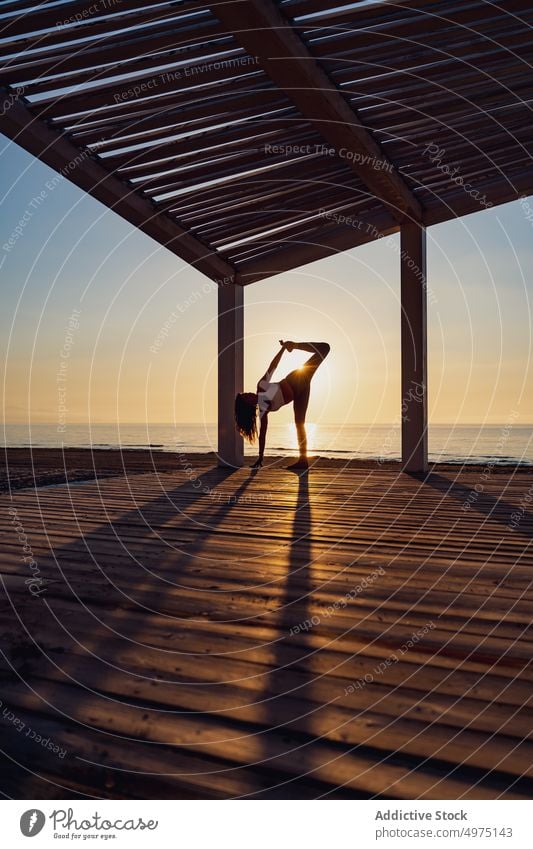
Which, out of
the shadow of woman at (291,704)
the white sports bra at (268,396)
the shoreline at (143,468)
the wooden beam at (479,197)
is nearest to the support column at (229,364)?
the shoreline at (143,468)

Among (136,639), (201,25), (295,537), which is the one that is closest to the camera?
(136,639)

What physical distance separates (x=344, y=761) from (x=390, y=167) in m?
7.41

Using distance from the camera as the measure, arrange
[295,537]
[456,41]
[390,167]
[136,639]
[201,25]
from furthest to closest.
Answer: [390,167], [456,41], [201,25], [295,537], [136,639]

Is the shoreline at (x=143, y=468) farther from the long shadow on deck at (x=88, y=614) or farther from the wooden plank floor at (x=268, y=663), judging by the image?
the wooden plank floor at (x=268, y=663)

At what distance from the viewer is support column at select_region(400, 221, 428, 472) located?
9.31 metres

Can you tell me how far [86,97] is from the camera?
5.81 meters

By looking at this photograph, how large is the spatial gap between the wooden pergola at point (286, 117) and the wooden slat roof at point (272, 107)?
0.02 metres

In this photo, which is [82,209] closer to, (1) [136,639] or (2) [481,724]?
(1) [136,639]

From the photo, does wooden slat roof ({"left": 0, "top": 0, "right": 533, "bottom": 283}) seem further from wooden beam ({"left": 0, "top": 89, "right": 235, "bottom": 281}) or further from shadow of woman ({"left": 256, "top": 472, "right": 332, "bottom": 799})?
shadow of woman ({"left": 256, "top": 472, "right": 332, "bottom": 799})

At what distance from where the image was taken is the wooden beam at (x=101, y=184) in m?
6.02

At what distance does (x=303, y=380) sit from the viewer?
9633mm

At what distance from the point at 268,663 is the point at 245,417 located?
7753 millimetres
